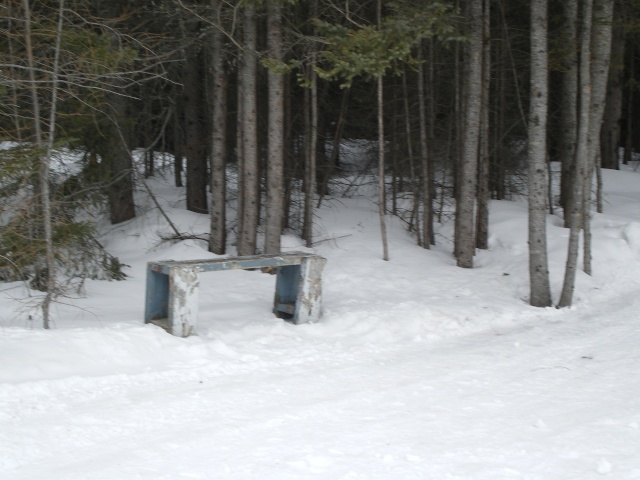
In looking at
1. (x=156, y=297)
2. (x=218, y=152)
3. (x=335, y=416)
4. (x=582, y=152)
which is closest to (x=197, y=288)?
(x=156, y=297)

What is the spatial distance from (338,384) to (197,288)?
212 centimetres

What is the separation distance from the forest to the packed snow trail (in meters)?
2.19

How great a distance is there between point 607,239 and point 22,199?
30.8 ft

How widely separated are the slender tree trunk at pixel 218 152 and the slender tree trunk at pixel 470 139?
4.11 m

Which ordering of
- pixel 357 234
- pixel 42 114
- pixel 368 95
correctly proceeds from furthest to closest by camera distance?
pixel 368 95, pixel 357 234, pixel 42 114

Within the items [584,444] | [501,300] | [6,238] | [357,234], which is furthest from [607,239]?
[6,238]

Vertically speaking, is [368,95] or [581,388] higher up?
[368,95]

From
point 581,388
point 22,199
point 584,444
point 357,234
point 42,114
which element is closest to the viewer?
point 584,444

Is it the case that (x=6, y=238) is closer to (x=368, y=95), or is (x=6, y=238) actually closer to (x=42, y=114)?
(x=42, y=114)

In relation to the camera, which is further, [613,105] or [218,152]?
[613,105]

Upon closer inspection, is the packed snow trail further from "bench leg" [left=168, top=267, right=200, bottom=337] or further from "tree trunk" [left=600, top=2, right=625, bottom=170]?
"tree trunk" [left=600, top=2, right=625, bottom=170]

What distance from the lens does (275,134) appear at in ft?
35.9

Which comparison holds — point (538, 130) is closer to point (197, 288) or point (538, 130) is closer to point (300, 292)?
point (300, 292)

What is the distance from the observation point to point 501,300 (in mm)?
10008
